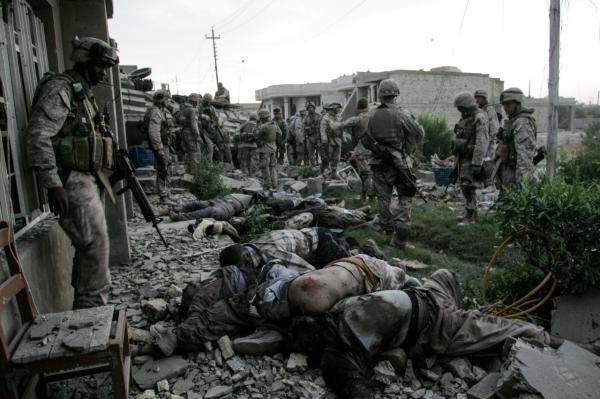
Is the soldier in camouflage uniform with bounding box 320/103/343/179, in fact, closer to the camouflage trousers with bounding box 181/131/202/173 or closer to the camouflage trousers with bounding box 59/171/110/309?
the camouflage trousers with bounding box 181/131/202/173

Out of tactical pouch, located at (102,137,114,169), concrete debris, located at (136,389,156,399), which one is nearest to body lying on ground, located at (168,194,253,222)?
tactical pouch, located at (102,137,114,169)

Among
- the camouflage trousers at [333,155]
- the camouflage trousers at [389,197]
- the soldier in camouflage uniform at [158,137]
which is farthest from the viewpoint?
the camouflage trousers at [333,155]

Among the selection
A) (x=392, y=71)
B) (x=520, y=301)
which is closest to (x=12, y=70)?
(x=520, y=301)

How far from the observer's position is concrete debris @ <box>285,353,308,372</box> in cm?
270

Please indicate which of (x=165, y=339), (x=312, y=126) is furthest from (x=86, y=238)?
(x=312, y=126)

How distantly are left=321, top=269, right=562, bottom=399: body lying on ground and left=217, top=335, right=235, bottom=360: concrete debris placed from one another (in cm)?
63

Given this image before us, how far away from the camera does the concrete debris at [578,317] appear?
301 centimetres

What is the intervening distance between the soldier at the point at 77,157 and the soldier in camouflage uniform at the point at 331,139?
842 cm

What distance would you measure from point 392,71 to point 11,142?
24.7 meters

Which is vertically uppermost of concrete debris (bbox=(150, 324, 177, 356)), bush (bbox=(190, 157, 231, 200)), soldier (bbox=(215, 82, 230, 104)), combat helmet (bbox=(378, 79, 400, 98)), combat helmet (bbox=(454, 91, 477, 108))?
soldier (bbox=(215, 82, 230, 104))

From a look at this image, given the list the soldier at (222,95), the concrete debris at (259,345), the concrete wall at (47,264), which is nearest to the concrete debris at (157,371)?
the concrete debris at (259,345)

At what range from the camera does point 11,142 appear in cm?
277

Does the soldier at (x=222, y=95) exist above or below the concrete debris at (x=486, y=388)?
above

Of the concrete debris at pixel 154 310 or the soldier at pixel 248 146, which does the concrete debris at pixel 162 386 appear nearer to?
the concrete debris at pixel 154 310
